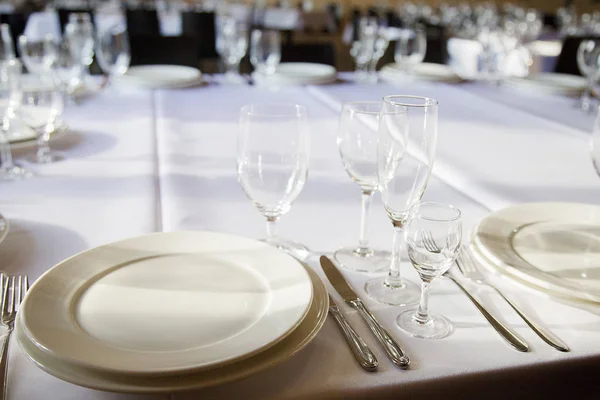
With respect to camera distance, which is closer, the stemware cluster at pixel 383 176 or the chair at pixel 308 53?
the stemware cluster at pixel 383 176

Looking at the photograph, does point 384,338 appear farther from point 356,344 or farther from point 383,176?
point 383,176

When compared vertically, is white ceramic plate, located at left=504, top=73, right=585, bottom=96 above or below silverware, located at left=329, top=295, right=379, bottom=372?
above

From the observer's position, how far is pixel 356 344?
61 cm

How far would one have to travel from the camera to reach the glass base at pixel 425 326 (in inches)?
25.2

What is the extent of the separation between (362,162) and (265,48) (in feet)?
4.08

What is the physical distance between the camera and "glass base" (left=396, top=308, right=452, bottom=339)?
64 cm

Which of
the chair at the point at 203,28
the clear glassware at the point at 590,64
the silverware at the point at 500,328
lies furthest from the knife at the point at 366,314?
the chair at the point at 203,28

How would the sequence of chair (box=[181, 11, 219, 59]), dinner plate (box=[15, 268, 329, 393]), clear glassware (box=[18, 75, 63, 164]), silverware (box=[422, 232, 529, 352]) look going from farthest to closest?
chair (box=[181, 11, 219, 59]) → clear glassware (box=[18, 75, 63, 164]) → silverware (box=[422, 232, 529, 352]) → dinner plate (box=[15, 268, 329, 393])

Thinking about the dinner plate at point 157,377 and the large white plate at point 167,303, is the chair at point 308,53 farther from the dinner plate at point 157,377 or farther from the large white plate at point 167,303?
the dinner plate at point 157,377

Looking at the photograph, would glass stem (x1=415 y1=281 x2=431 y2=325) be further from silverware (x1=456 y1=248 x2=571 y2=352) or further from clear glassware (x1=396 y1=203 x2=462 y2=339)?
silverware (x1=456 y1=248 x2=571 y2=352)

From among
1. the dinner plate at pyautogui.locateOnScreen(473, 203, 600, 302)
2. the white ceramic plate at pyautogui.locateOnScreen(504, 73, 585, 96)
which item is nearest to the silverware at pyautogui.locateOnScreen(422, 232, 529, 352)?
the dinner plate at pyautogui.locateOnScreen(473, 203, 600, 302)

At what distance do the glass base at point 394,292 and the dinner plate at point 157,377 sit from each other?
0.16 metres

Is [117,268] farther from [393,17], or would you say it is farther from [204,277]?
[393,17]

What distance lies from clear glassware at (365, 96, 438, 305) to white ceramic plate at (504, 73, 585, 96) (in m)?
1.52
